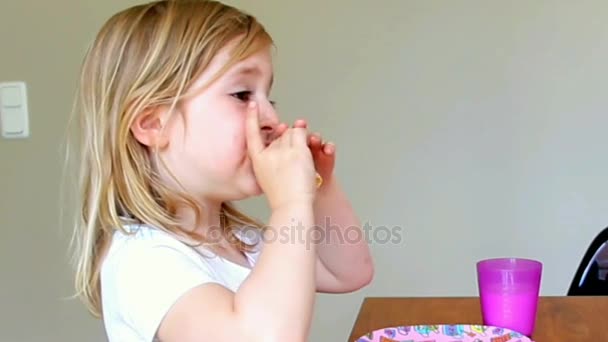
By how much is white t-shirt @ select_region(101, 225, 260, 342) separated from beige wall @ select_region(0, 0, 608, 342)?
1118 mm

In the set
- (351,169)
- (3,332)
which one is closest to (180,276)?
(351,169)

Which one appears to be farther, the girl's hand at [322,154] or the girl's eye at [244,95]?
the girl's hand at [322,154]

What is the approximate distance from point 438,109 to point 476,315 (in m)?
0.81

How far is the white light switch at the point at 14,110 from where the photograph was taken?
2.04 metres

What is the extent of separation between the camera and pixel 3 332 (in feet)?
6.97

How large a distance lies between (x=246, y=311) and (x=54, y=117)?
1.49 m

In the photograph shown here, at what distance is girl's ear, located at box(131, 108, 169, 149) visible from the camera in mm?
883

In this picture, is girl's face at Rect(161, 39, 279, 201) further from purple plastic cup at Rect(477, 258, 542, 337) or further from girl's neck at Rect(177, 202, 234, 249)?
purple plastic cup at Rect(477, 258, 542, 337)

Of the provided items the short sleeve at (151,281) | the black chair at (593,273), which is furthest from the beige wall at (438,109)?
the short sleeve at (151,281)

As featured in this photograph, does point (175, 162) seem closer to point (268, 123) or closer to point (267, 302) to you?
point (268, 123)

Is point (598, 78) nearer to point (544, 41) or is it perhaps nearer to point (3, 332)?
point (544, 41)

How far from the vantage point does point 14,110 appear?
205 centimetres

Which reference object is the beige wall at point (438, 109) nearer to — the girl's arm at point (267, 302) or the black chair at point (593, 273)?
the black chair at point (593, 273)

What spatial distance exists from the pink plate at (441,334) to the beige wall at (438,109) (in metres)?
0.94
